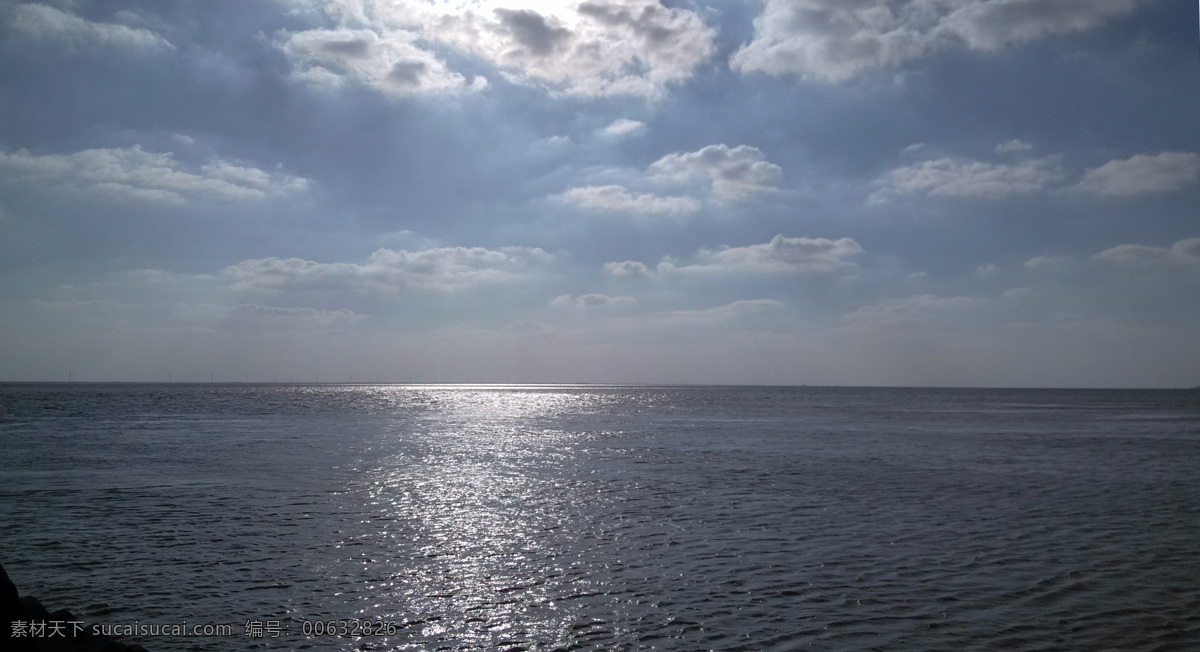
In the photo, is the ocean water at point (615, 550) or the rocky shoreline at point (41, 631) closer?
the rocky shoreline at point (41, 631)

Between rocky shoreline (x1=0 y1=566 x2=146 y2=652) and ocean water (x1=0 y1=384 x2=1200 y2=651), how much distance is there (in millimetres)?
1197

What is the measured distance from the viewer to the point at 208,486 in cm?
2820

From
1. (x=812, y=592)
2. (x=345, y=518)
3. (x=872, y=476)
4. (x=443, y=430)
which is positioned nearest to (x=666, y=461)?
A: (x=872, y=476)

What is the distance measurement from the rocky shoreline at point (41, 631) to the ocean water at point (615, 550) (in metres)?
1.20

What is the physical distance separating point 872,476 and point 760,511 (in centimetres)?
1114

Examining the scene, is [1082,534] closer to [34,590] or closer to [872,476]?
[872,476]

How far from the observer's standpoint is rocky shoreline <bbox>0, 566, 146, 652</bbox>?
8.46m

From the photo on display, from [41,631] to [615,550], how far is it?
433 inches

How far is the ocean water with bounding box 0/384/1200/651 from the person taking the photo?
1222cm

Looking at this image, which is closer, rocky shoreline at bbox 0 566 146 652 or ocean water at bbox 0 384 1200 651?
rocky shoreline at bbox 0 566 146 652

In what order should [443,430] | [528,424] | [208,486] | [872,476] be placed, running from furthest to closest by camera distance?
[528,424] < [443,430] < [872,476] < [208,486]

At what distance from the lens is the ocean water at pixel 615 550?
12.2 meters

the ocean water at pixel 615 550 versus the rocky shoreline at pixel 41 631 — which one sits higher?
the rocky shoreline at pixel 41 631

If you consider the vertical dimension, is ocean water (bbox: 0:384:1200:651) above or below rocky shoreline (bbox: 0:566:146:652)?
below
